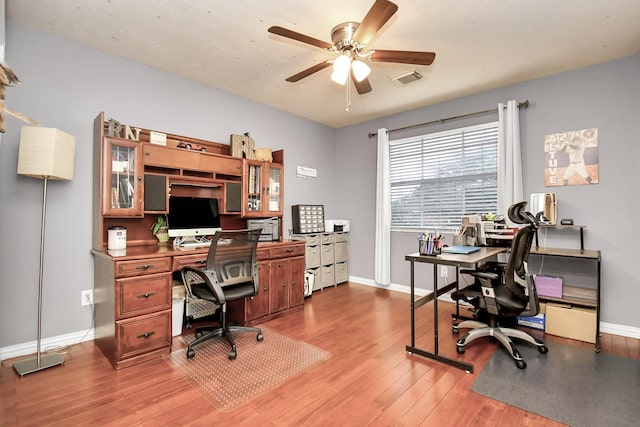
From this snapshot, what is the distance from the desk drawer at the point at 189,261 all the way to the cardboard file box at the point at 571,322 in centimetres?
319

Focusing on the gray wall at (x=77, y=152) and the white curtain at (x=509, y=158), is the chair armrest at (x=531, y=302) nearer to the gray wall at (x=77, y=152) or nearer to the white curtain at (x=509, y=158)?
the white curtain at (x=509, y=158)

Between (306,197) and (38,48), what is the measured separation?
10.8 feet

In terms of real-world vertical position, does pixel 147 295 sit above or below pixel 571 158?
below

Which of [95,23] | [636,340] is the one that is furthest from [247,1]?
[636,340]

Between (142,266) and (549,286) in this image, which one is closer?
(142,266)

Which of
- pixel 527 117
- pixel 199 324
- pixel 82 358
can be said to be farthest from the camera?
pixel 527 117

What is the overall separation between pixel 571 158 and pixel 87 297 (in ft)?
15.9

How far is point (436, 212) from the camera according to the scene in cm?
421

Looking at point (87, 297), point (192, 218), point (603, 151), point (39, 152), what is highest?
point (603, 151)

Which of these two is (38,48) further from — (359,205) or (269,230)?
(359,205)

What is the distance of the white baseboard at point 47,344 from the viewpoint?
2371 millimetres

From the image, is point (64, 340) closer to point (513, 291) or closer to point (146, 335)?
point (146, 335)

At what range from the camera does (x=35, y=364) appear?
2.21 meters

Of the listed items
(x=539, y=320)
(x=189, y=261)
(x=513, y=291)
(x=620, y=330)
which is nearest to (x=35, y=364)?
(x=189, y=261)
